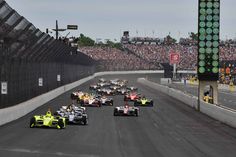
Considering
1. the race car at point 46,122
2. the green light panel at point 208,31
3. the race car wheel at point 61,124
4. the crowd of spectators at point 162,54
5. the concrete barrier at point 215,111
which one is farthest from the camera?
the crowd of spectators at point 162,54

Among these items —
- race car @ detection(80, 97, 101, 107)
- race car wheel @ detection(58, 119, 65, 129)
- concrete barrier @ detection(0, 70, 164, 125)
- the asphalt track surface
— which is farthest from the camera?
race car @ detection(80, 97, 101, 107)

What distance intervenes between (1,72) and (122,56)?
464ft

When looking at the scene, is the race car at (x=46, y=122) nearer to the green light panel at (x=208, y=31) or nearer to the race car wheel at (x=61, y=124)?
the race car wheel at (x=61, y=124)

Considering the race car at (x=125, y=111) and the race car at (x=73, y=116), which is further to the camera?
the race car at (x=125, y=111)

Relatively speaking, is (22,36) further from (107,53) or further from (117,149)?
(107,53)

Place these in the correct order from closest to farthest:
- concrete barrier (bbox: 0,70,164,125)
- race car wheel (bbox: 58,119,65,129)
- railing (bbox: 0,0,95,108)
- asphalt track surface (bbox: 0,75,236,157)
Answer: asphalt track surface (bbox: 0,75,236,157)
race car wheel (bbox: 58,119,65,129)
concrete barrier (bbox: 0,70,164,125)
railing (bbox: 0,0,95,108)

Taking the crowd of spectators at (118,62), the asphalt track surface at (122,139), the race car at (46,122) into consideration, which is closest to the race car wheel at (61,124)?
the race car at (46,122)

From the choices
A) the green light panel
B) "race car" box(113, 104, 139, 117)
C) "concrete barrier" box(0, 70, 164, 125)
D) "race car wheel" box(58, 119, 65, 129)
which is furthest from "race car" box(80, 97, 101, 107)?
"race car wheel" box(58, 119, 65, 129)

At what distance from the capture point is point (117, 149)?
17.2 m

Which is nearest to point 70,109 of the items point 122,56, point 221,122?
point 221,122

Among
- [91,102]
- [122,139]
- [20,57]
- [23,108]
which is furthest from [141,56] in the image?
[122,139]

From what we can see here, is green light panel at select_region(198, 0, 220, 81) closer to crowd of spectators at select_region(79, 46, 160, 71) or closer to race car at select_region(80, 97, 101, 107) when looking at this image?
race car at select_region(80, 97, 101, 107)

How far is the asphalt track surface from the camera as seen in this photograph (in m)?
16.4

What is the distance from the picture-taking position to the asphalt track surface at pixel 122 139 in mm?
16375
